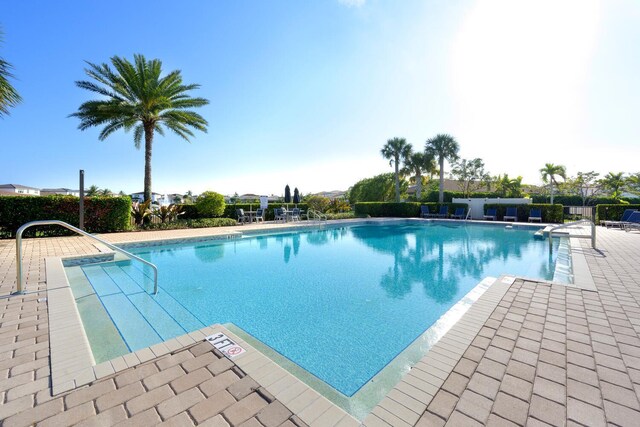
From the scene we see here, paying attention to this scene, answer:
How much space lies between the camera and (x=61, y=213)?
1076 centimetres

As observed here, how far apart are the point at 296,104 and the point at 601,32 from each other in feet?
44.1

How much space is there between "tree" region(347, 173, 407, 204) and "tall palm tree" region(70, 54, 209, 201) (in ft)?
92.5

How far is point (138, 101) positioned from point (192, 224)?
6782mm

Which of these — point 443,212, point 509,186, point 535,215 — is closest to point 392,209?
point 443,212

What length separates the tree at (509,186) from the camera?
35.2m

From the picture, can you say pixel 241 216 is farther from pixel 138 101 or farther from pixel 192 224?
pixel 138 101

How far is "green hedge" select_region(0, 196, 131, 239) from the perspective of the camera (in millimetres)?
10016

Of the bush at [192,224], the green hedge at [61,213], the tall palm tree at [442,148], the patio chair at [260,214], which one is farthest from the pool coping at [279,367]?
the tall palm tree at [442,148]

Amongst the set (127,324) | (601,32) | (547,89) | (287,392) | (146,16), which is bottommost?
(127,324)

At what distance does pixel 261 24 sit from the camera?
11.4 metres

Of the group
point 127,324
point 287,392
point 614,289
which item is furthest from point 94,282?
point 614,289

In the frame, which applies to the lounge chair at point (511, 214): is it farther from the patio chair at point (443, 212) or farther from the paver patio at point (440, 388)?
the paver patio at point (440, 388)

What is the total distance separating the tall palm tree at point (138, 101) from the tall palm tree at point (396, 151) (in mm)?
19406

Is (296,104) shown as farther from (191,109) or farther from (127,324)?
(127,324)
